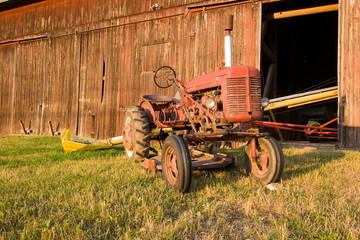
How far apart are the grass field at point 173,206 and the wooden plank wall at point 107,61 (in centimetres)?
562

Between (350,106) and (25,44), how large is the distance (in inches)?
551

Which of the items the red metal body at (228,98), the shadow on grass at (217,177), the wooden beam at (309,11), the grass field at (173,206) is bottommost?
the grass field at (173,206)

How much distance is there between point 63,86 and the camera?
1213 centimetres

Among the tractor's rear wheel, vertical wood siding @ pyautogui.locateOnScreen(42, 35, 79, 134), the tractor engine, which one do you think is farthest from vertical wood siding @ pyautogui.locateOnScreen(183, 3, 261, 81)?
vertical wood siding @ pyautogui.locateOnScreen(42, 35, 79, 134)

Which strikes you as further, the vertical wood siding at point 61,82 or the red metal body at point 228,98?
the vertical wood siding at point 61,82

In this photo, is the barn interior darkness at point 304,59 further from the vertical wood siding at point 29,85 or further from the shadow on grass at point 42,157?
the vertical wood siding at point 29,85

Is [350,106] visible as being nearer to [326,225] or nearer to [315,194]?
[315,194]

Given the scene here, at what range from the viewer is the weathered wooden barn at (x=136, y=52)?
8352 millimetres

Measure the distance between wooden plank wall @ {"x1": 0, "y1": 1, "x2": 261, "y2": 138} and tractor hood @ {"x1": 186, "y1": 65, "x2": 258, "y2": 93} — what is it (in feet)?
15.5

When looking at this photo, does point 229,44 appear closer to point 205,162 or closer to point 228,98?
point 228,98

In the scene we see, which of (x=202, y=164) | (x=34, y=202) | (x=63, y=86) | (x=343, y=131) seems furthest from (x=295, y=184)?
(x=63, y=86)

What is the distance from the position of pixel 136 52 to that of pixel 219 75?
7.29 metres

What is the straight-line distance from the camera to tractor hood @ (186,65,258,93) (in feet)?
11.5

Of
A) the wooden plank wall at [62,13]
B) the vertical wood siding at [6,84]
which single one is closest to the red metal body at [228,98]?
the wooden plank wall at [62,13]
